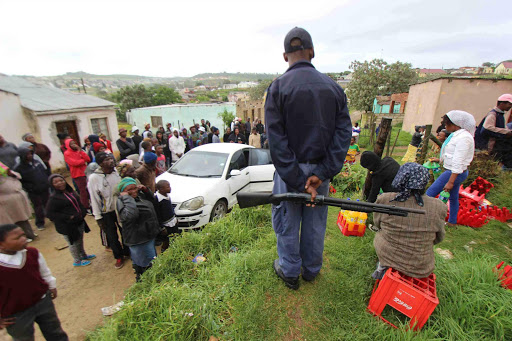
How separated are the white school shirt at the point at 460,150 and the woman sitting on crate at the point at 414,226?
1554mm

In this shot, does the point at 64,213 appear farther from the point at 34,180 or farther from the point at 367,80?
the point at 367,80

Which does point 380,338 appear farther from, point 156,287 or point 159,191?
point 159,191

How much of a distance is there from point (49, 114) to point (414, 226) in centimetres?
1050

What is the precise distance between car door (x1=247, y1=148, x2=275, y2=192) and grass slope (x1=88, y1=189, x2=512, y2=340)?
2777 millimetres

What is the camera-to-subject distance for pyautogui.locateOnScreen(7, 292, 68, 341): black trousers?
2043 millimetres

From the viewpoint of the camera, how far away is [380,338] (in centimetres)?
193

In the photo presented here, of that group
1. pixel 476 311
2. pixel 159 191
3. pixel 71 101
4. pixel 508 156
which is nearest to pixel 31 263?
pixel 159 191

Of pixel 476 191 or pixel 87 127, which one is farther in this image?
pixel 87 127

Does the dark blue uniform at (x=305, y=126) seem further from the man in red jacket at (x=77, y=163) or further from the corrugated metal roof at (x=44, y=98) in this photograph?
the corrugated metal roof at (x=44, y=98)

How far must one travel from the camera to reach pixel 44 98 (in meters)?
8.83

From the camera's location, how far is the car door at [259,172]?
5602mm

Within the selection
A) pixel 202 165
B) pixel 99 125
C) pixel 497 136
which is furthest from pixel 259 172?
pixel 99 125

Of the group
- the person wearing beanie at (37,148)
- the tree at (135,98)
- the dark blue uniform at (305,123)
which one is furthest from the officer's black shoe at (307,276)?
the tree at (135,98)

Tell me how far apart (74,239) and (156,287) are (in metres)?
1.92
